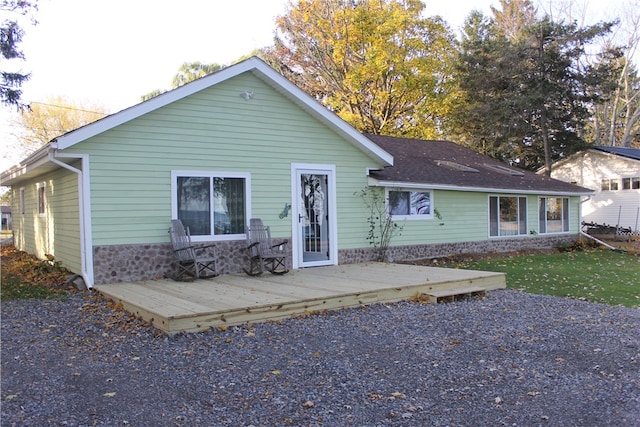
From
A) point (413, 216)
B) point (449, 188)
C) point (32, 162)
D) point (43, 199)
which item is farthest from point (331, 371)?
point (43, 199)

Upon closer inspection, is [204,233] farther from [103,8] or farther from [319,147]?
[103,8]

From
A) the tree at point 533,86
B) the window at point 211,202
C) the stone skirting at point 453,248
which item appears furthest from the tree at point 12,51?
the tree at point 533,86

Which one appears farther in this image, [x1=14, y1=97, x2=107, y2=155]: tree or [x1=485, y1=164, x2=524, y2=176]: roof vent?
[x1=14, y1=97, x2=107, y2=155]: tree

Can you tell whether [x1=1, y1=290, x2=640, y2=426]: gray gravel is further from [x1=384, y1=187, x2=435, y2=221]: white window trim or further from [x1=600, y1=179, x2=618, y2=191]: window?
[x1=600, y1=179, x2=618, y2=191]: window

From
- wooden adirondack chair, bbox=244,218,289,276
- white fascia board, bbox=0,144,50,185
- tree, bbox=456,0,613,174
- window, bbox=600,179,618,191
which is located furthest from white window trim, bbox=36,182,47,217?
window, bbox=600,179,618,191

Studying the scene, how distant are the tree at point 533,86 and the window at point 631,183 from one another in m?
2.71

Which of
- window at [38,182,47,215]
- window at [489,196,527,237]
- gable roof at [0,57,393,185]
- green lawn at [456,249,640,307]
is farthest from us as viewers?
window at [489,196,527,237]

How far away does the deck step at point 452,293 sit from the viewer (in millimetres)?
7688

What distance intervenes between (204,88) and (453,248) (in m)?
8.26

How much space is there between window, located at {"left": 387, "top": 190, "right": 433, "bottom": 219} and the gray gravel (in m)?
6.10

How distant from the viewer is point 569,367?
14.9 feet

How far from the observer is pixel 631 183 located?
24062 mm

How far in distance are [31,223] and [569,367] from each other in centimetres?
1378

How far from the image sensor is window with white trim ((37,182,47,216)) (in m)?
11.7
